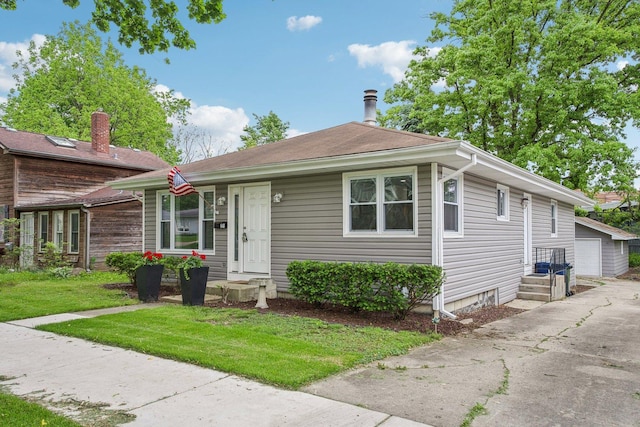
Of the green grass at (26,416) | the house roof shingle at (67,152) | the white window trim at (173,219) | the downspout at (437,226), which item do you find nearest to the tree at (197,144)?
the house roof shingle at (67,152)

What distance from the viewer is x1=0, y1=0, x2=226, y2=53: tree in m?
6.52

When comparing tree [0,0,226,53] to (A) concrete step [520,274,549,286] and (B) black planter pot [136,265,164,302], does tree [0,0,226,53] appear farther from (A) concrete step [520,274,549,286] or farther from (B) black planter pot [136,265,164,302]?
Result: (A) concrete step [520,274,549,286]

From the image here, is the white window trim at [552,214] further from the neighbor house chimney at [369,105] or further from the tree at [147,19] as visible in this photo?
the tree at [147,19]

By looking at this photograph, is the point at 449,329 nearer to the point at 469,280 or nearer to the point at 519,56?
the point at 469,280

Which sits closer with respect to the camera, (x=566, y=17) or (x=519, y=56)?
(x=566, y=17)

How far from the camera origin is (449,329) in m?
6.75

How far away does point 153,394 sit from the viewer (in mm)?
3852

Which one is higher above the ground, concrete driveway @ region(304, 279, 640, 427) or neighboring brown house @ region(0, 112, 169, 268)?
neighboring brown house @ region(0, 112, 169, 268)

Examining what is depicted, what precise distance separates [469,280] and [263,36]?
11697 mm

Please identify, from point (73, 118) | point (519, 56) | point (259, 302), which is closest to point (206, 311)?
point (259, 302)

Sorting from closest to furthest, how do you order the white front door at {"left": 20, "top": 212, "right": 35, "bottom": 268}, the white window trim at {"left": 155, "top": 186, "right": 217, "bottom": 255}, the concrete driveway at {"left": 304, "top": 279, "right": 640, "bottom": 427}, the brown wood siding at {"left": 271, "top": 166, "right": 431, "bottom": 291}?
the concrete driveway at {"left": 304, "top": 279, "right": 640, "bottom": 427} → the brown wood siding at {"left": 271, "top": 166, "right": 431, "bottom": 291} → the white window trim at {"left": 155, "top": 186, "right": 217, "bottom": 255} → the white front door at {"left": 20, "top": 212, "right": 35, "bottom": 268}

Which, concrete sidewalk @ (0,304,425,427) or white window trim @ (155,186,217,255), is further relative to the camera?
white window trim @ (155,186,217,255)

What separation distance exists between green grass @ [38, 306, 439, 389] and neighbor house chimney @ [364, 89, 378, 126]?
576cm

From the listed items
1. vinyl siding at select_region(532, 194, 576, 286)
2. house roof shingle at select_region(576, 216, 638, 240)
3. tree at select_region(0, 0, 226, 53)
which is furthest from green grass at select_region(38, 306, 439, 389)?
house roof shingle at select_region(576, 216, 638, 240)
